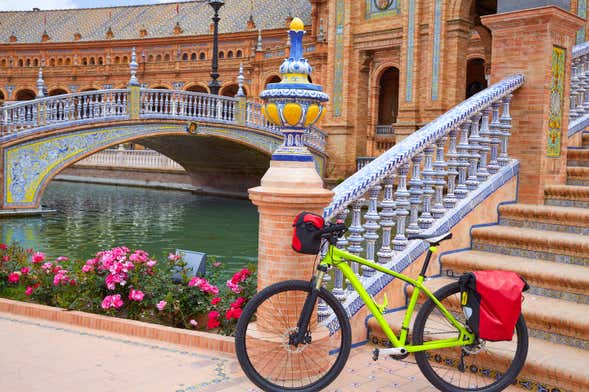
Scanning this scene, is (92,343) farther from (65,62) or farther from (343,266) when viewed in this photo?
(65,62)

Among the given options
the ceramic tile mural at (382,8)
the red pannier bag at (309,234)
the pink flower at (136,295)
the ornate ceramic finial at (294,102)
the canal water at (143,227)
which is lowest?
the canal water at (143,227)

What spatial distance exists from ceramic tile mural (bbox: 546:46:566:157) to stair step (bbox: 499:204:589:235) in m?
0.80

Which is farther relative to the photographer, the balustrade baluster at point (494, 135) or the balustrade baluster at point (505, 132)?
the balustrade baluster at point (505, 132)

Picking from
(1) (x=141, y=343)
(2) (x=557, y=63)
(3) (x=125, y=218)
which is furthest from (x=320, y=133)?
(1) (x=141, y=343)

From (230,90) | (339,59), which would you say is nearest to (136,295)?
(339,59)

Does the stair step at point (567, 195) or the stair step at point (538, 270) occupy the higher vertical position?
the stair step at point (567, 195)

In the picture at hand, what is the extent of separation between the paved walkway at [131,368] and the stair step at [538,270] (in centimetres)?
123

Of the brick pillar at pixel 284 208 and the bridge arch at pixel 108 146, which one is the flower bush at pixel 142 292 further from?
the bridge arch at pixel 108 146

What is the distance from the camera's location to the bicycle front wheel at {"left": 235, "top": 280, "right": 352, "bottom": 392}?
162 inches

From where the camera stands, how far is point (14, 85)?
56406mm

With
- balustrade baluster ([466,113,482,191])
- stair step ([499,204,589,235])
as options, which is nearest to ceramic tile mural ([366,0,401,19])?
balustrade baluster ([466,113,482,191])

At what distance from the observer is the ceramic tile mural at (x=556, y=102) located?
21.7 feet

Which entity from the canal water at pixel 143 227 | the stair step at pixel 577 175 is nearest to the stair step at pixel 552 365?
the stair step at pixel 577 175

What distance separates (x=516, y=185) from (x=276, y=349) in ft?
11.6
